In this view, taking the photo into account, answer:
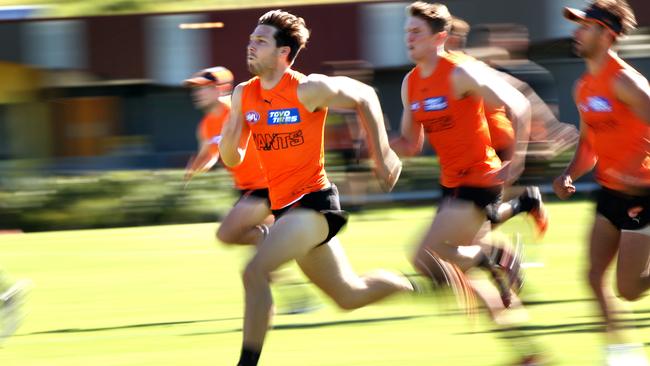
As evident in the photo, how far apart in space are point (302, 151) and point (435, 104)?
1.08m

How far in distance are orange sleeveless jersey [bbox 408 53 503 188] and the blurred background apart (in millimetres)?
10020

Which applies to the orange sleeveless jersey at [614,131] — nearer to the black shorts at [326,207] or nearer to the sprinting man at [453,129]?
the sprinting man at [453,129]

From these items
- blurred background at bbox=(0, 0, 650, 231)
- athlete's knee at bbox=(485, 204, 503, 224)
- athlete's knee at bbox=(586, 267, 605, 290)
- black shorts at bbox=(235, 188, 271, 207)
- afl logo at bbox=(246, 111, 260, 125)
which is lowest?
blurred background at bbox=(0, 0, 650, 231)

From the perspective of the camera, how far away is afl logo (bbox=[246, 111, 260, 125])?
21.6 feet

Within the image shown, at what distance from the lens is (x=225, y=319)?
29.8 feet

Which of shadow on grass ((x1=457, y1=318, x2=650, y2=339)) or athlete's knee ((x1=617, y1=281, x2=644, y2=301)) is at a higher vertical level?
athlete's knee ((x1=617, y1=281, x2=644, y2=301))

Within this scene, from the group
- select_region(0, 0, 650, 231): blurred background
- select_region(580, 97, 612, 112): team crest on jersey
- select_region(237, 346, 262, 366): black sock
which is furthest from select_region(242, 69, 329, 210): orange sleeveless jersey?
select_region(0, 0, 650, 231): blurred background

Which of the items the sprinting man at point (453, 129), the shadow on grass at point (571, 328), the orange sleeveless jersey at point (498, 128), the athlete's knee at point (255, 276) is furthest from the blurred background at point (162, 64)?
the athlete's knee at point (255, 276)

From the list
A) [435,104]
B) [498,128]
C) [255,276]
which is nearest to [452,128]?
[435,104]

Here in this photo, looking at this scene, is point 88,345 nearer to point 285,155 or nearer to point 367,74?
point 285,155

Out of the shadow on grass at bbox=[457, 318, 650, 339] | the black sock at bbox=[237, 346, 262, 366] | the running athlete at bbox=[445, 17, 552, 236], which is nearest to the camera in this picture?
the black sock at bbox=[237, 346, 262, 366]

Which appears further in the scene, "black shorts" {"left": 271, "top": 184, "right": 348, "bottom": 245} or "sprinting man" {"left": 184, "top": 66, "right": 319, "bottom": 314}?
"sprinting man" {"left": 184, "top": 66, "right": 319, "bottom": 314}

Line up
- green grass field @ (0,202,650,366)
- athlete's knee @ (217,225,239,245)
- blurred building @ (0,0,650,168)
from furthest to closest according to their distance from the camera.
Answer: blurred building @ (0,0,650,168), athlete's knee @ (217,225,239,245), green grass field @ (0,202,650,366)

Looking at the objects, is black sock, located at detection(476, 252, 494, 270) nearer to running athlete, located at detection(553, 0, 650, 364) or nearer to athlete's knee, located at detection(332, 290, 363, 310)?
running athlete, located at detection(553, 0, 650, 364)
